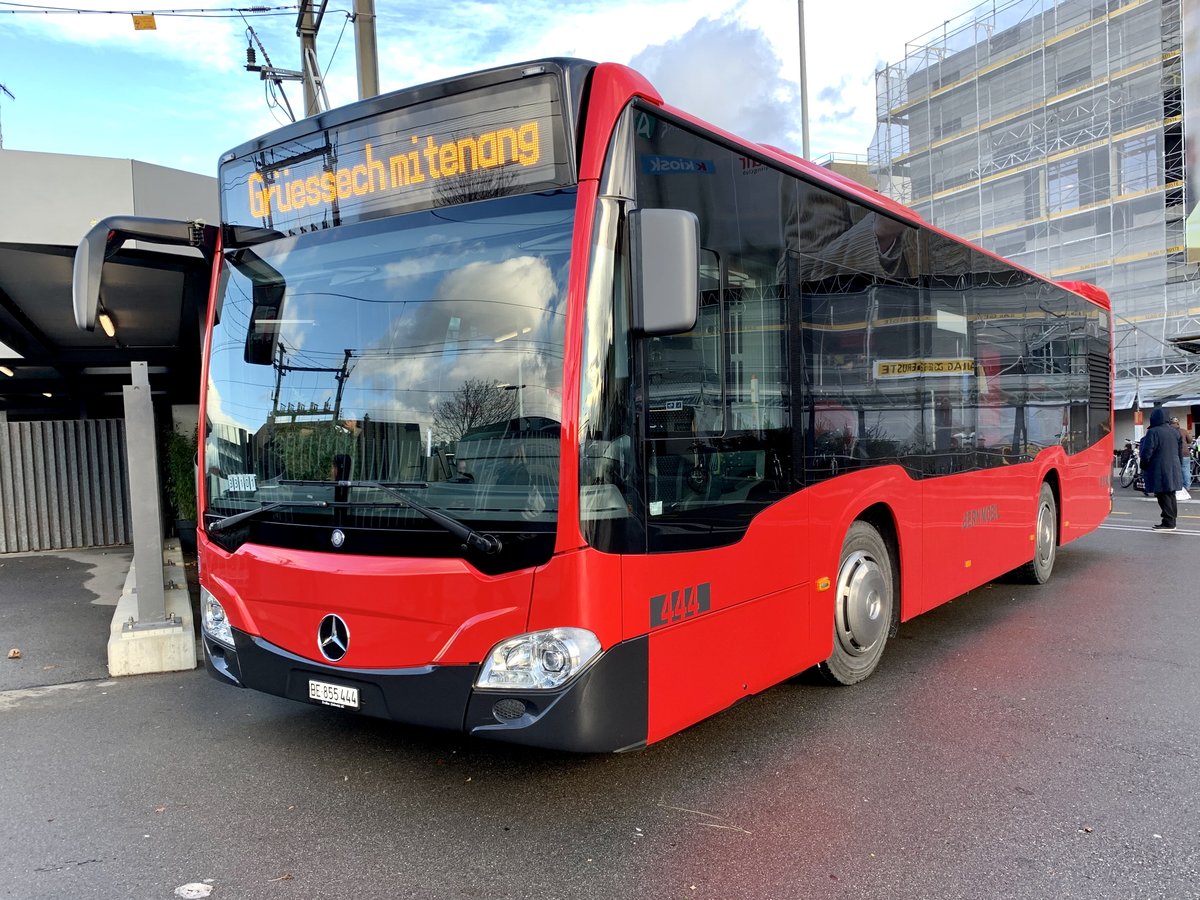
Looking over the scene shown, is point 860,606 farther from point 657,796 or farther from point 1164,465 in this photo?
point 1164,465

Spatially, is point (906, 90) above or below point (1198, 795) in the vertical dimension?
above

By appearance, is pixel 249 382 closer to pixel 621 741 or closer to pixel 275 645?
pixel 275 645

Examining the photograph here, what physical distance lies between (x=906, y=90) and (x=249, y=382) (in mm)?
34557

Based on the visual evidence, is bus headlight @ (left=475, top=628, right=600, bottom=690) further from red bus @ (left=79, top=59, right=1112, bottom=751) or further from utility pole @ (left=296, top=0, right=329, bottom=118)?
utility pole @ (left=296, top=0, right=329, bottom=118)

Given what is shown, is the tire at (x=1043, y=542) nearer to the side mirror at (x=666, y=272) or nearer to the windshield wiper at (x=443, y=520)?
the side mirror at (x=666, y=272)

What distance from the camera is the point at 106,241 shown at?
4242 mm

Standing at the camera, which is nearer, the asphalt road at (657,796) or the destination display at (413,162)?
the asphalt road at (657,796)

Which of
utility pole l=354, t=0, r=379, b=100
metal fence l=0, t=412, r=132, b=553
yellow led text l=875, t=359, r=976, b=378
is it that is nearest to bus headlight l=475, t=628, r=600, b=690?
yellow led text l=875, t=359, r=976, b=378

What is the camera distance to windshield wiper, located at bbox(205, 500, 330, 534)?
12.9ft

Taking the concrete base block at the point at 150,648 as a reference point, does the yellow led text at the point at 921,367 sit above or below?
above

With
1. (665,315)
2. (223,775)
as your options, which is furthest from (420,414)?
(223,775)

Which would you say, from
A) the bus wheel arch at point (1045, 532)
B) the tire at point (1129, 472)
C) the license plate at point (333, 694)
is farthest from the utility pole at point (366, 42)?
the tire at point (1129, 472)

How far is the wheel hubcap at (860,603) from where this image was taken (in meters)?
5.20

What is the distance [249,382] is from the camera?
4246mm
